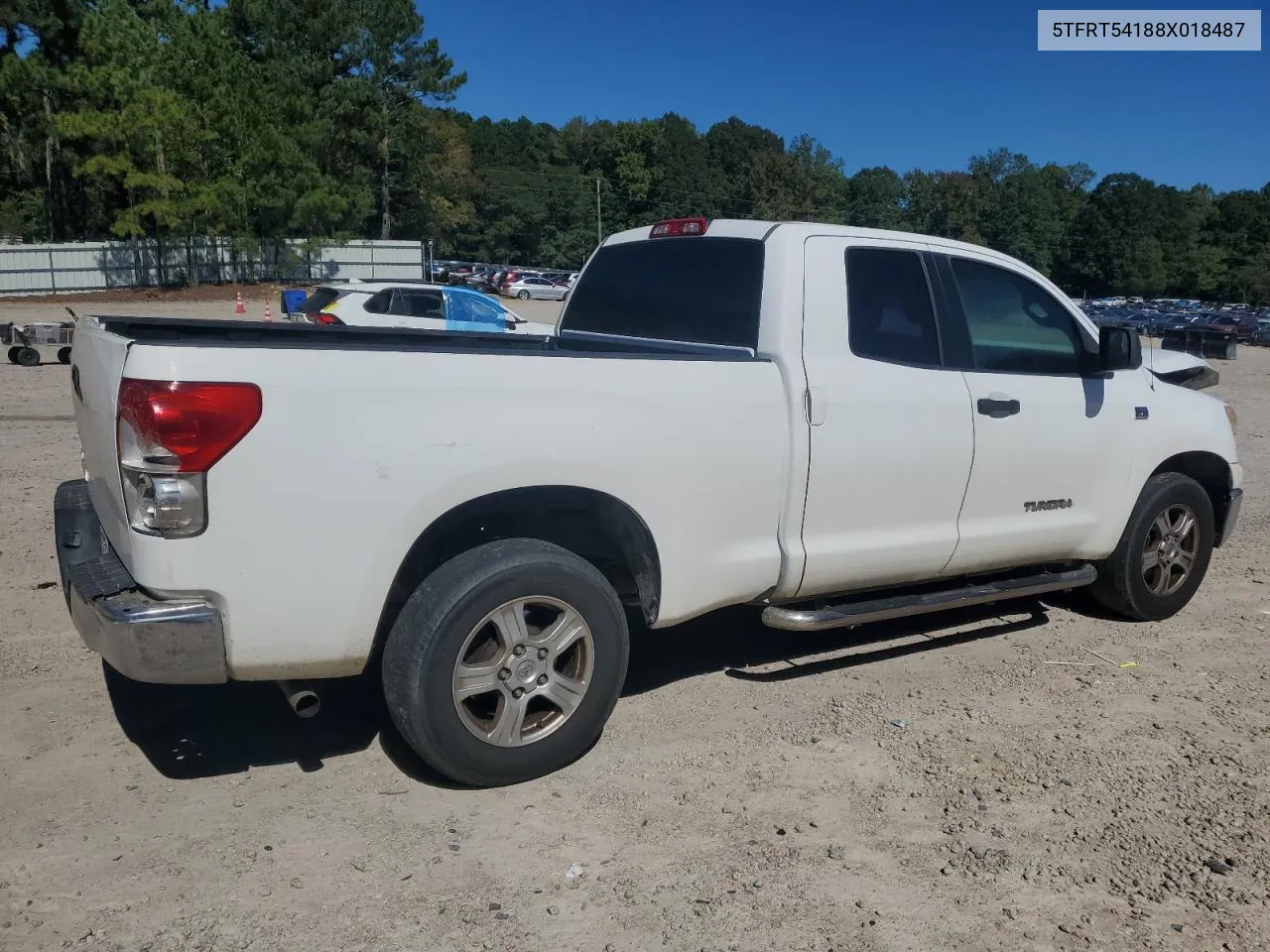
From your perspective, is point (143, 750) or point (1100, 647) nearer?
point (143, 750)

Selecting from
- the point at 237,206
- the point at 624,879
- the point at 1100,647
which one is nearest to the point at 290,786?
the point at 624,879

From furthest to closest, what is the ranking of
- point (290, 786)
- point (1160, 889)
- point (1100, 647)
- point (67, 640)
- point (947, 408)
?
point (1100, 647), point (67, 640), point (947, 408), point (290, 786), point (1160, 889)

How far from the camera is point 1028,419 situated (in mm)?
5066

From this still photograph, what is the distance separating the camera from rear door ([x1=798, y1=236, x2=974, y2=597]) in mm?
4422

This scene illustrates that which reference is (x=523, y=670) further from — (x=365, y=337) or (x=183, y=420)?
(x=365, y=337)

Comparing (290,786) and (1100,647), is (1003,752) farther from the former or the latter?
(290,786)

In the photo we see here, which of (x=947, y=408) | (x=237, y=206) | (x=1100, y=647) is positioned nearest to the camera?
(x=947, y=408)

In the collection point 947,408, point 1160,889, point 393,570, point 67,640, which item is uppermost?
point 947,408

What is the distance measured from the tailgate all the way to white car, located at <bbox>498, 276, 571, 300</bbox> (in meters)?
48.2

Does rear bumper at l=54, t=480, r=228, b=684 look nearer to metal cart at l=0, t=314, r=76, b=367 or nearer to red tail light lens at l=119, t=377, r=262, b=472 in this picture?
red tail light lens at l=119, t=377, r=262, b=472

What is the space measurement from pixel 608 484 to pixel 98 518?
6.13ft

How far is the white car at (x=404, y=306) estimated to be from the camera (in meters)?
18.2

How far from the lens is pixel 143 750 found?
4.07 metres

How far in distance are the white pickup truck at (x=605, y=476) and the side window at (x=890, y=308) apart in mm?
14
